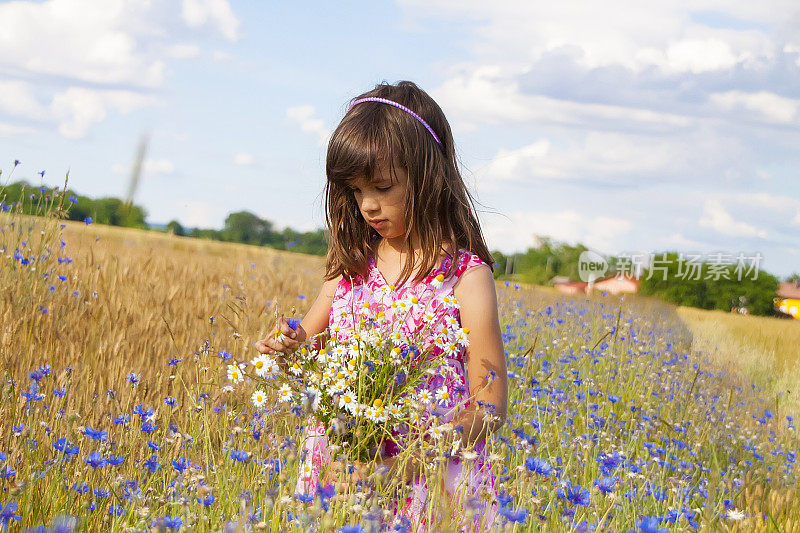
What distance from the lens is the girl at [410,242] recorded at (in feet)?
8.20

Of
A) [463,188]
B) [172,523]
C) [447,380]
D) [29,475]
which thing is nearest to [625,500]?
[447,380]

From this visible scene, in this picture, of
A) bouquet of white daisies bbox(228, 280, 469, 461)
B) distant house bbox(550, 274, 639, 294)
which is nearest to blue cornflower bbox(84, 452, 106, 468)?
bouquet of white daisies bbox(228, 280, 469, 461)

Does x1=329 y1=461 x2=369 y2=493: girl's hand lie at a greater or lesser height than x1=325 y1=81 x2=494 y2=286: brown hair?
lesser

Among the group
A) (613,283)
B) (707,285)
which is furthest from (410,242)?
(613,283)

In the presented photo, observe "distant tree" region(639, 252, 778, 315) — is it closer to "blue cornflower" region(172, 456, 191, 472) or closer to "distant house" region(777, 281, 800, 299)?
"distant house" region(777, 281, 800, 299)

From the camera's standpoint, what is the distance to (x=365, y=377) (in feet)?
6.74

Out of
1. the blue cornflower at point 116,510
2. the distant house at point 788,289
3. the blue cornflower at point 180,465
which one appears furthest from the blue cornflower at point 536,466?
the distant house at point 788,289

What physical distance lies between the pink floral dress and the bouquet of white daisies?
0.22 feet

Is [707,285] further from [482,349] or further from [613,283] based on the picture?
[482,349]

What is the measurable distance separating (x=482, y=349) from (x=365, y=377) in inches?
23.0

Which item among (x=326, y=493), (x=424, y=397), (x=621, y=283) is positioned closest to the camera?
(x=326, y=493)

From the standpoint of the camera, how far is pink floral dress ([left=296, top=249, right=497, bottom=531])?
7.20ft

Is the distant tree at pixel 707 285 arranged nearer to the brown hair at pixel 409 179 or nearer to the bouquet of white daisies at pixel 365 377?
the brown hair at pixel 409 179

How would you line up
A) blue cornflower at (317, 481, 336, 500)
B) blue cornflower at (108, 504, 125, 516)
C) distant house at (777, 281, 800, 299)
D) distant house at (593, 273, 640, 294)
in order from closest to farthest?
blue cornflower at (317, 481, 336, 500)
blue cornflower at (108, 504, 125, 516)
distant house at (777, 281, 800, 299)
distant house at (593, 273, 640, 294)
